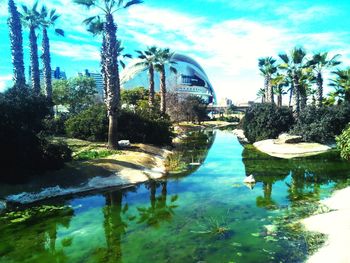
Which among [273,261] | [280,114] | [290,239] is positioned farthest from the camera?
[280,114]

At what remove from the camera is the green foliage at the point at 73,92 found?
65.4 meters

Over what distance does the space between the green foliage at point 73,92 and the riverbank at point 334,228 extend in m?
55.3

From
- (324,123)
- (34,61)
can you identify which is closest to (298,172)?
(324,123)

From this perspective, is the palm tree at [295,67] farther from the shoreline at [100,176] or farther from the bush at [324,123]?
the shoreline at [100,176]

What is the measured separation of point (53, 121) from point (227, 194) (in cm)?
2796

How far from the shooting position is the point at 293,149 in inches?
1494

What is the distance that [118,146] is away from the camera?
31.9 metres

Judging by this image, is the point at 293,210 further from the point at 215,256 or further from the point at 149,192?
the point at 149,192

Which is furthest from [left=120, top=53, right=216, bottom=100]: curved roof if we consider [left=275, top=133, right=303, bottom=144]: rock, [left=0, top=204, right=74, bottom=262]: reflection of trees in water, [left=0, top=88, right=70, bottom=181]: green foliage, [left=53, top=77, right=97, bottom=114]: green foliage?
[left=0, top=204, right=74, bottom=262]: reflection of trees in water

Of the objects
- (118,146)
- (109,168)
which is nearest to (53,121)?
(118,146)

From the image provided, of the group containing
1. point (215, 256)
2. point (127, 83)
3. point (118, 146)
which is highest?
point (127, 83)

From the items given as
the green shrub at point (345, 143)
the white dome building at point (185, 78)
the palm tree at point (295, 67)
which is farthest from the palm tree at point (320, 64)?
the white dome building at point (185, 78)

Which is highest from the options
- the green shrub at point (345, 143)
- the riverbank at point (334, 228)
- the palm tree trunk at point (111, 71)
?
the palm tree trunk at point (111, 71)

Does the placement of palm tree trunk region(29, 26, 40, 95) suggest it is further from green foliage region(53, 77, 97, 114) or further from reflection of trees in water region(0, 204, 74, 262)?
reflection of trees in water region(0, 204, 74, 262)
